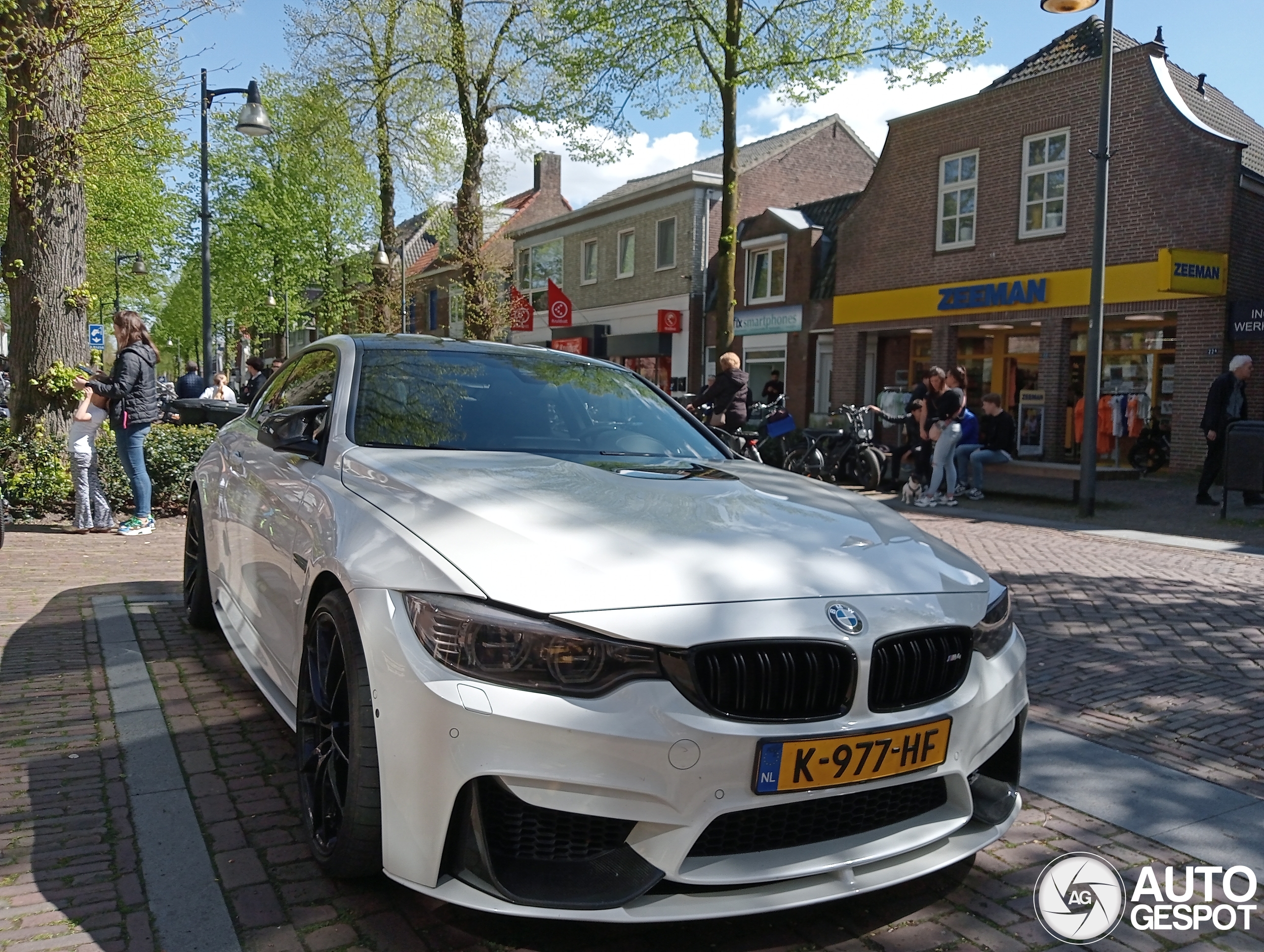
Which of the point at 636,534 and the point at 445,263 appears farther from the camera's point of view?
the point at 445,263

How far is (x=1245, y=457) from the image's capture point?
11422 mm

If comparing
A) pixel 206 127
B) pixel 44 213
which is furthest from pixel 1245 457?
pixel 206 127

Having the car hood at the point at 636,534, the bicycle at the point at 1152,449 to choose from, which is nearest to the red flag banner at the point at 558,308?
the bicycle at the point at 1152,449

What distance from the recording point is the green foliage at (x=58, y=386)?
10195 millimetres

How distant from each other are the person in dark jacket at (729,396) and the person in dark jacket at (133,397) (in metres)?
5.96

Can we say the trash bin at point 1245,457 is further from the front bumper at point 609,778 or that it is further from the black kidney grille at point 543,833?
the black kidney grille at point 543,833

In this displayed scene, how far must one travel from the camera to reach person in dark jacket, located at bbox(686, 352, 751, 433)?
12352 millimetres

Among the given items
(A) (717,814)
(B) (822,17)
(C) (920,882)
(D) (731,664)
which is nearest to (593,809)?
(A) (717,814)

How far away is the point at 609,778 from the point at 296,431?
1.92 meters

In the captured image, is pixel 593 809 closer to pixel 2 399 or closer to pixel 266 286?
pixel 2 399

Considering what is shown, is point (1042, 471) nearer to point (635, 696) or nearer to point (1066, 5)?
point (1066, 5)

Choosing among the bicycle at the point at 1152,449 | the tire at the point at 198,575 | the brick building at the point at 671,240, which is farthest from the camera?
the brick building at the point at 671,240

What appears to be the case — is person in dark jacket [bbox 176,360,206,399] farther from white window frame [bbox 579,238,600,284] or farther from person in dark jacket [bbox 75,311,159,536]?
white window frame [bbox 579,238,600,284]

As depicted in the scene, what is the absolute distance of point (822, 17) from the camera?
17203mm
